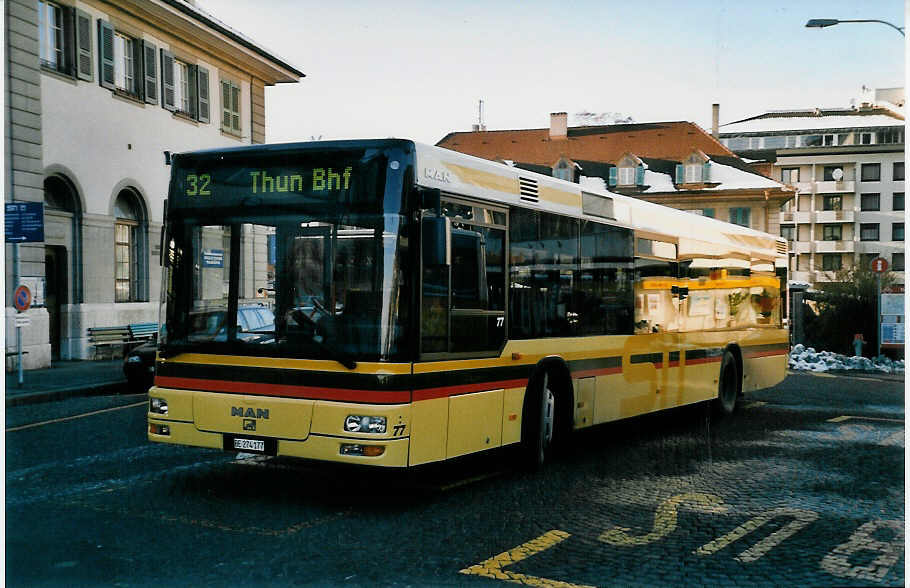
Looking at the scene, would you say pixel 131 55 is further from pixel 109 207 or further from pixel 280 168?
pixel 280 168

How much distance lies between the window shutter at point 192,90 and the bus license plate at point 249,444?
19696mm

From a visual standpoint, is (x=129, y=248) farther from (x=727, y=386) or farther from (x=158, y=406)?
(x=158, y=406)

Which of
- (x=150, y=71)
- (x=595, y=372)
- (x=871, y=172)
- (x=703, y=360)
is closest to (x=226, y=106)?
(x=150, y=71)

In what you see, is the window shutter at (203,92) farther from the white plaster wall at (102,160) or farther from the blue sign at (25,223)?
the blue sign at (25,223)

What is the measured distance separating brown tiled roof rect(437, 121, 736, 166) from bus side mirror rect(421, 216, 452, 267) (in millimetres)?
1238

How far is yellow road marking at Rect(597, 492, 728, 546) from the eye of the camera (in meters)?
6.73

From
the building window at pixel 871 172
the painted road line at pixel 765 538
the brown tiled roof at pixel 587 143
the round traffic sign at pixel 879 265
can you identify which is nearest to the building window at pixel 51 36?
the brown tiled roof at pixel 587 143

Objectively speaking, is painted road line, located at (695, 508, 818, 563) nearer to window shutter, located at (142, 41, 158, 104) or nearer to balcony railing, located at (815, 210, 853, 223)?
window shutter, located at (142, 41, 158, 104)

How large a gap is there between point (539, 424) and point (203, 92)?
768 inches

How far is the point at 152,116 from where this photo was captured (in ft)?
80.0

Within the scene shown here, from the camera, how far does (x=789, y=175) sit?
6988 centimetres

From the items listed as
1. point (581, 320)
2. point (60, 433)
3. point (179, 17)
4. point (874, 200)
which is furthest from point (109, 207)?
point (874, 200)

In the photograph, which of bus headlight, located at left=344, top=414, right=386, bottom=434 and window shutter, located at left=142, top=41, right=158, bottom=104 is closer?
bus headlight, located at left=344, top=414, right=386, bottom=434

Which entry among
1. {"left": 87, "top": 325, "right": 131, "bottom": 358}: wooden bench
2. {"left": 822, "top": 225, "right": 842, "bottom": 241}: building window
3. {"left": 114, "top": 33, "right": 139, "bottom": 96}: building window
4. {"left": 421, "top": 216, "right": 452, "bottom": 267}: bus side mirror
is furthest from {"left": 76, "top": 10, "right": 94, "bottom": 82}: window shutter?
{"left": 822, "top": 225, "right": 842, "bottom": 241}: building window
